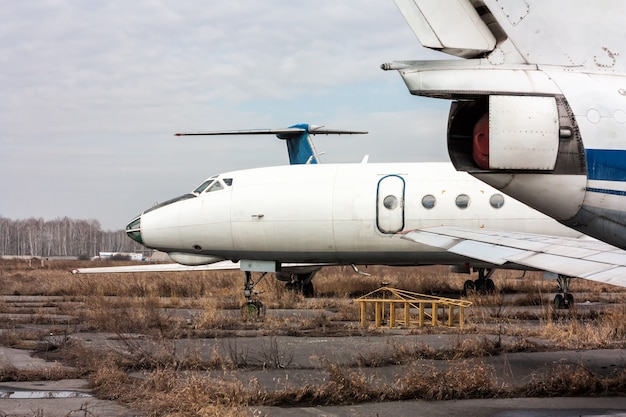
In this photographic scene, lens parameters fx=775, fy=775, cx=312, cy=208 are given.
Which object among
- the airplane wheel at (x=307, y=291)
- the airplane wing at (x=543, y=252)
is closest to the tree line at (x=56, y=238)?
the airplane wheel at (x=307, y=291)

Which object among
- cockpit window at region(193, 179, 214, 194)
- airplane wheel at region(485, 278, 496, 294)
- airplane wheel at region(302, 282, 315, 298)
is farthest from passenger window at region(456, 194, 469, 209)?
airplane wheel at region(302, 282, 315, 298)

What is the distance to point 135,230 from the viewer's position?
61.5ft

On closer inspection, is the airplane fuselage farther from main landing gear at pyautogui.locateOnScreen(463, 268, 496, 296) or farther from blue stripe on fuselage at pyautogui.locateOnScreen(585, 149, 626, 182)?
blue stripe on fuselage at pyautogui.locateOnScreen(585, 149, 626, 182)

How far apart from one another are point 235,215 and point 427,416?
11.0 metres

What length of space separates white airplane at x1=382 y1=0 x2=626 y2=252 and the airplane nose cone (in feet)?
37.9

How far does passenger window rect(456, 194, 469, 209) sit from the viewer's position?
17344 mm

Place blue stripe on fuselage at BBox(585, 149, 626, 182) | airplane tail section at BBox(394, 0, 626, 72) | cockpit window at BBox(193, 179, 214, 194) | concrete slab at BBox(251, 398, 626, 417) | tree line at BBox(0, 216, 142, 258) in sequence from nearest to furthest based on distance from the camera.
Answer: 1. concrete slab at BBox(251, 398, 626, 417)
2. airplane tail section at BBox(394, 0, 626, 72)
3. blue stripe on fuselage at BBox(585, 149, 626, 182)
4. cockpit window at BBox(193, 179, 214, 194)
5. tree line at BBox(0, 216, 142, 258)

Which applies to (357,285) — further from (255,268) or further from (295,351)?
(295,351)

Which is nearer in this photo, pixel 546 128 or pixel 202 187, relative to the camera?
pixel 546 128

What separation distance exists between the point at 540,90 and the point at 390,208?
30.3 ft

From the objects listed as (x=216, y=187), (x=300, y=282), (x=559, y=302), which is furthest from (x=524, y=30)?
(x=300, y=282)

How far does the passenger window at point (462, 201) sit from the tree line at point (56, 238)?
439 ft

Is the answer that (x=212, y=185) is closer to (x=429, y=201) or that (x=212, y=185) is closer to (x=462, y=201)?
(x=429, y=201)

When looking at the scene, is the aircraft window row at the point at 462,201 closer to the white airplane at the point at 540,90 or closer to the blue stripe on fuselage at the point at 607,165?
the white airplane at the point at 540,90
